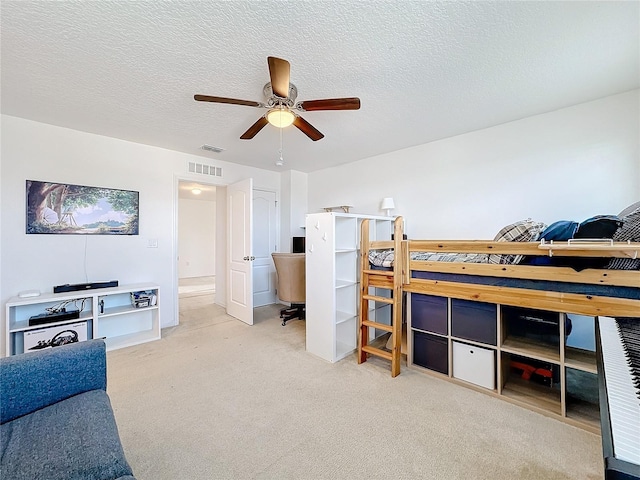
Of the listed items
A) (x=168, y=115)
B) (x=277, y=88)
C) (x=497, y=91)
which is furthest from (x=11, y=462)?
(x=497, y=91)

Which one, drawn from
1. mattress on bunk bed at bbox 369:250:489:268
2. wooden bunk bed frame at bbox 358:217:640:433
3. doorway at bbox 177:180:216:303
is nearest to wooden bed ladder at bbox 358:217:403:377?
wooden bunk bed frame at bbox 358:217:640:433

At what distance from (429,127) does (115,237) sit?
162 inches

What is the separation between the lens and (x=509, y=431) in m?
1.68

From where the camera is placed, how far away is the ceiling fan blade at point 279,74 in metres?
1.47

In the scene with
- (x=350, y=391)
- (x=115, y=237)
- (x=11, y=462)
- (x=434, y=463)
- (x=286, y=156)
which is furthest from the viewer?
(x=286, y=156)

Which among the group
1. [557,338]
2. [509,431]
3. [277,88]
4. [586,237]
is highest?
[277,88]

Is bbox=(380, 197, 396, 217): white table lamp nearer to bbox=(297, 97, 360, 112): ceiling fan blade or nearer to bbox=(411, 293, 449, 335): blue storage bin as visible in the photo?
bbox=(411, 293, 449, 335): blue storage bin

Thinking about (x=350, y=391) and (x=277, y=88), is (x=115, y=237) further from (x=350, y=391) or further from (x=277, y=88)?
(x=350, y=391)

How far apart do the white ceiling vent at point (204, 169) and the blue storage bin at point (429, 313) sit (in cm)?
351

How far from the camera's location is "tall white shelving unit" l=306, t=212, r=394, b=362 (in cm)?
262

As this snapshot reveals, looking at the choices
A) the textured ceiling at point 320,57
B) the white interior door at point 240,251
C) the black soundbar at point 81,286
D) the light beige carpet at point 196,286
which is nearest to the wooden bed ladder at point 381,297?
the textured ceiling at point 320,57

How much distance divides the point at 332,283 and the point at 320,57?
6.24ft

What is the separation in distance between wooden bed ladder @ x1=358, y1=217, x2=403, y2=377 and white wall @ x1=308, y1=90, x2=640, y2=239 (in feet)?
3.80

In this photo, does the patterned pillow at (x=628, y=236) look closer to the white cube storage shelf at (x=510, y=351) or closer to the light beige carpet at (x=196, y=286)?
the white cube storage shelf at (x=510, y=351)
